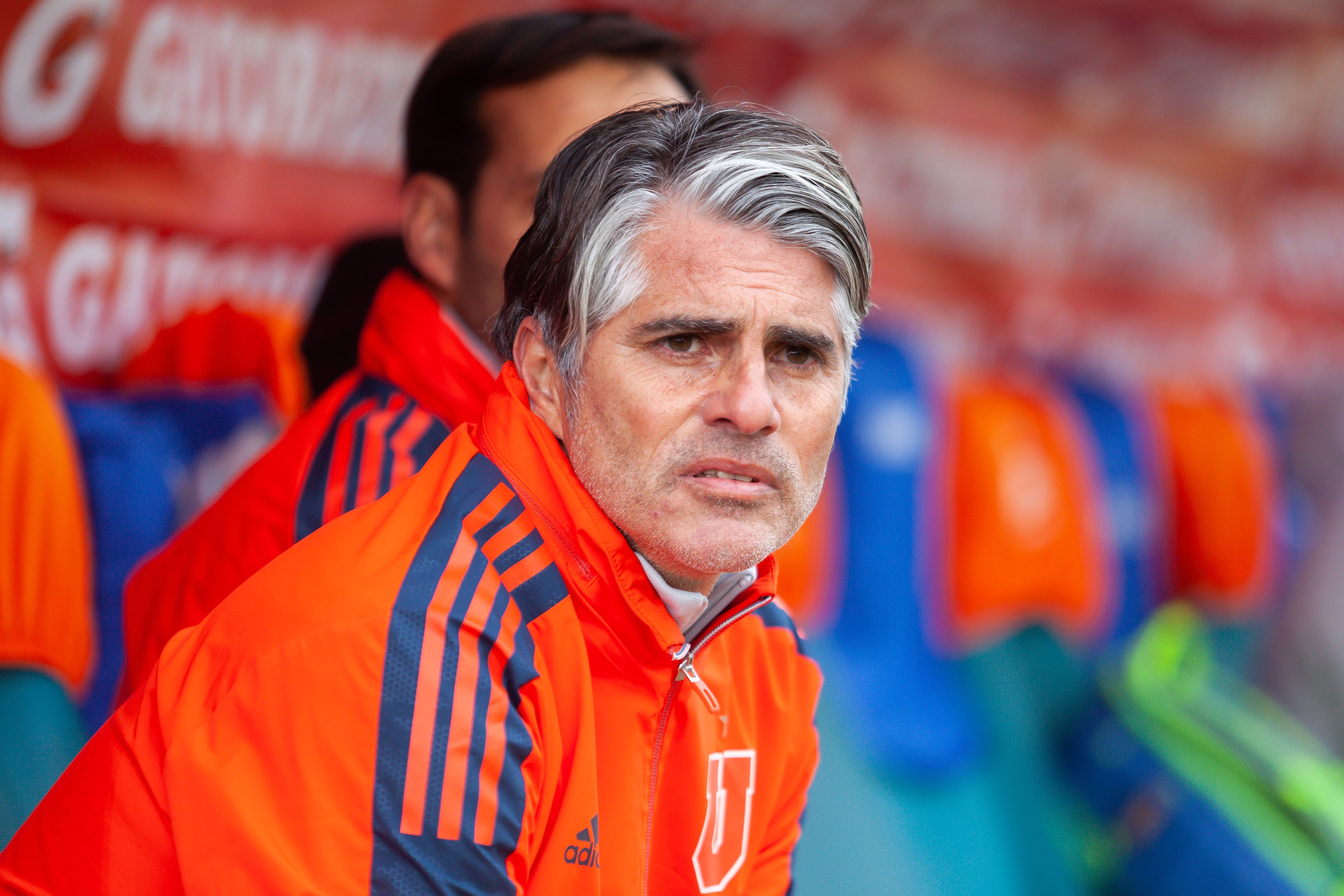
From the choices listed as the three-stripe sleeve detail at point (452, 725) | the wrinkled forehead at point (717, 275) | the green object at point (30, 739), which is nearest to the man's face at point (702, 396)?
the wrinkled forehead at point (717, 275)

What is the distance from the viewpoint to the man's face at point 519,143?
150 centimetres

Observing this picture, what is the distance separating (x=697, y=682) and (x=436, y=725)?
27 cm

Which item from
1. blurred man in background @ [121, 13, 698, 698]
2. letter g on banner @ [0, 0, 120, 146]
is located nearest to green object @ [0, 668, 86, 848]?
blurred man in background @ [121, 13, 698, 698]

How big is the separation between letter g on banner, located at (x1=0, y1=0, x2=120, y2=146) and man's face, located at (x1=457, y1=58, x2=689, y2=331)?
75cm

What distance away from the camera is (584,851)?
1047 millimetres

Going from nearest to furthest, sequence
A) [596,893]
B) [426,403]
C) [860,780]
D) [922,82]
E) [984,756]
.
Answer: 1. [596,893]
2. [426,403]
3. [860,780]
4. [984,756]
5. [922,82]

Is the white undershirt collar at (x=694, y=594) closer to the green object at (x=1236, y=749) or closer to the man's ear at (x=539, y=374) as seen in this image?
the man's ear at (x=539, y=374)

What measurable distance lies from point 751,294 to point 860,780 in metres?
1.67

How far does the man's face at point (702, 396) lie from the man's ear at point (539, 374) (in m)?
0.07

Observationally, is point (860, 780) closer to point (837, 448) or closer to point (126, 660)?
point (837, 448)

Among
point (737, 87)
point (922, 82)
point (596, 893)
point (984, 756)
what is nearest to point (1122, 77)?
point (922, 82)

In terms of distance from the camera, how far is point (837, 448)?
2646 mm

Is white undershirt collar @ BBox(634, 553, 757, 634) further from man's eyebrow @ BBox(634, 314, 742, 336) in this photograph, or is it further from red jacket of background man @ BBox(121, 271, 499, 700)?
red jacket of background man @ BBox(121, 271, 499, 700)

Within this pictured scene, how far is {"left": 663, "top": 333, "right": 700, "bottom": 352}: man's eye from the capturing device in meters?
1.09
